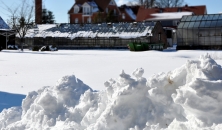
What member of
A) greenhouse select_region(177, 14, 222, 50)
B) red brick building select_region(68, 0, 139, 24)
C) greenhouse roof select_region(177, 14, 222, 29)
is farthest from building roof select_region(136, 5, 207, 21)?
greenhouse select_region(177, 14, 222, 50)

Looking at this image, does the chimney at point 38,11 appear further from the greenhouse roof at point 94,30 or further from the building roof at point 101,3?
the building roof at point 101,3

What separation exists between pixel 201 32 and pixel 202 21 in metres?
1.16

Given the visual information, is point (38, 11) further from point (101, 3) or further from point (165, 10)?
point (165, 10)

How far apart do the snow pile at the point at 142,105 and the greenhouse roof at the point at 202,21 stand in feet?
110

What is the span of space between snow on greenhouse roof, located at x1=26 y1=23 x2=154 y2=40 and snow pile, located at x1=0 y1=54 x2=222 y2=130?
1462 inches

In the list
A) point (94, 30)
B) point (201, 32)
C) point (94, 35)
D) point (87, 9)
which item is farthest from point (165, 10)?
point (201, 32)

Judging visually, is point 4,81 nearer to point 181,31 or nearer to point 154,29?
point 181,31

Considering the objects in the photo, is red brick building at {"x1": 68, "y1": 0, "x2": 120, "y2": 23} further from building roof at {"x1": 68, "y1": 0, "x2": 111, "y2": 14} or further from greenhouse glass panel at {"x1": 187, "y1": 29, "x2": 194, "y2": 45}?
greenhouse glass panel at {"x1": 187, "y1": 29, "x2": 194, "y2": 45}

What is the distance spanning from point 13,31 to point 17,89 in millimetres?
33450

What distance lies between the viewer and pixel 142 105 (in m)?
4.97

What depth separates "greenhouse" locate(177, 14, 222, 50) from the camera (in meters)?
37.6

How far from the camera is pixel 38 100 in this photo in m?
5.71

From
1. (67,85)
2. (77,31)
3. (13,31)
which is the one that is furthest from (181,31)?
(67,85)

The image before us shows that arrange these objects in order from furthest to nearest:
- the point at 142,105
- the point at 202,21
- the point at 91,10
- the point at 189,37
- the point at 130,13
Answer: the point at 130,13
the point at 91,10
the point at 189,37
the point at 202,21
the point at 142,105
